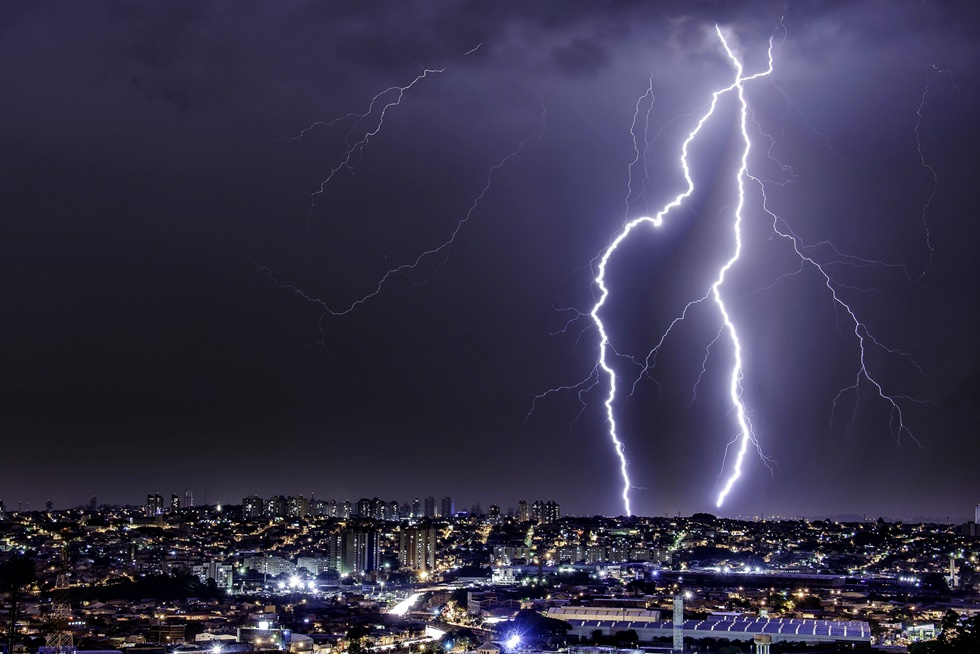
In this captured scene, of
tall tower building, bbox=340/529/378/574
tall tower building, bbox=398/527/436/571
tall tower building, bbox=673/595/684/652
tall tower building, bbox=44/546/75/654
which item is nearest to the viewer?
tall tower building, bbox=44/546/75/654

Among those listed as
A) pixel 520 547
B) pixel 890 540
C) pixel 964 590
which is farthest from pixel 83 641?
pixel 890 540

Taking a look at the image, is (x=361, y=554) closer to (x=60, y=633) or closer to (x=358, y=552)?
(x=358, y=552)

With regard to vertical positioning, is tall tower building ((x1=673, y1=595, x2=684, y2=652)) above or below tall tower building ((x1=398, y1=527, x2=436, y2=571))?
below

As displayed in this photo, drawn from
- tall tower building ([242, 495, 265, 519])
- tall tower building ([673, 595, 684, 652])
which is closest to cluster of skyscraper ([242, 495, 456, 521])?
tall tower building ([242, 495, 265, 519])

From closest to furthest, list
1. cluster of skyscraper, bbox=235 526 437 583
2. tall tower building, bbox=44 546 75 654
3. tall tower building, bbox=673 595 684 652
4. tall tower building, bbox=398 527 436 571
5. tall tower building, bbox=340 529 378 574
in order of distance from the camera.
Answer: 1. tall tower building, bbox=44 546 75 654
2. tall tower building, bbox=673 595 684 652
3. cluster of skyscraper, bbox=235 526 437 583
4. tall tower building, bbox=340 529 378 574
5. tall tower building, bbox=398 527 436 571

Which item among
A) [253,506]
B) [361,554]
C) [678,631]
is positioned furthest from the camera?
[253,506]

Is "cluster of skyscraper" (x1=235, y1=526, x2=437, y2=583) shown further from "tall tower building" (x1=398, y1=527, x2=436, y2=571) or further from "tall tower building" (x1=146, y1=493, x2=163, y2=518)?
"tall tower building" (x1=146, y1=493, x2=163, y2=518)

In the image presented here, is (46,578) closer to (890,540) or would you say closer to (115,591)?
(115,591)

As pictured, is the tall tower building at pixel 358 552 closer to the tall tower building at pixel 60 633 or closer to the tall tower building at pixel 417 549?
the tall tower building at pixel 417 549

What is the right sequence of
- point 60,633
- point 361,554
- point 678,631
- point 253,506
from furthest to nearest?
point 253,506 → point 361,554 → point 678,631 → point 60,633

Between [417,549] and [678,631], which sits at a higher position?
[417,549]

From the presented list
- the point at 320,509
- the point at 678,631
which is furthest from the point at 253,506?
the point at 678,631
